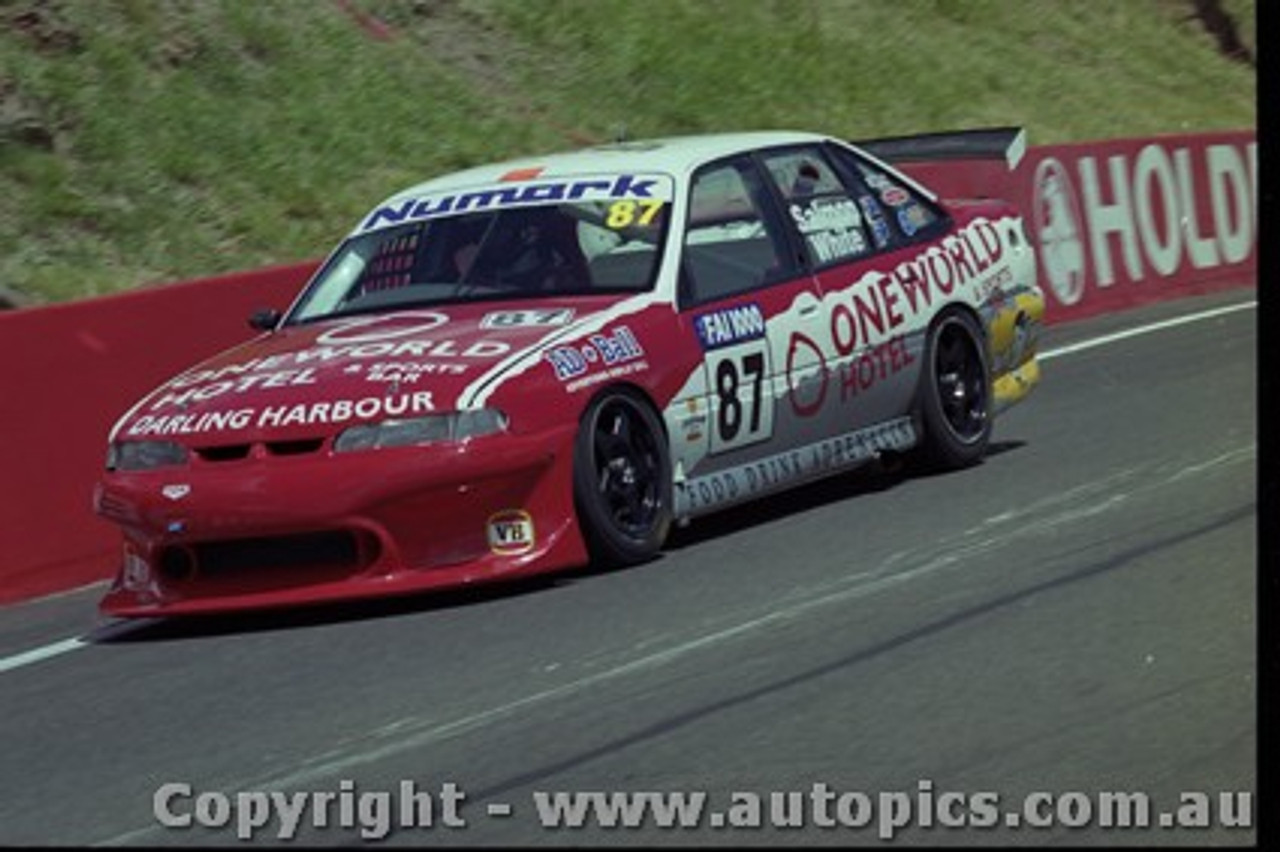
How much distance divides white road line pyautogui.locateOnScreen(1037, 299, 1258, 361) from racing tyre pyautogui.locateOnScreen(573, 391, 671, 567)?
23.5 feet

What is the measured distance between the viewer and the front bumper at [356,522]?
9.04 metres

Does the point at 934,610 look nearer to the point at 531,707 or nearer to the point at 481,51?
the point at 531,707

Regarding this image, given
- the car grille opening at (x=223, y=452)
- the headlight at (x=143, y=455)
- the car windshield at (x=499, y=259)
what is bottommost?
the headlight at (x=143, y=455)

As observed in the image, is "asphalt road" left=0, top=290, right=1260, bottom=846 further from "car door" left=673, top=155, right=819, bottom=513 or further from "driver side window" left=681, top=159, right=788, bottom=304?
"driver side window" left=681, top=159, right=788, bottom=304

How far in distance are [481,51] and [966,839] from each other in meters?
19.0

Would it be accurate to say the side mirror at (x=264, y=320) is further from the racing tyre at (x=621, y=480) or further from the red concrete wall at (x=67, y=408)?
the racing tyre at (x=621, y=480)

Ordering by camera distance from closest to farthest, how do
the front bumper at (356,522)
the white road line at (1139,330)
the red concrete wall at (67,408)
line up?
the front bumper at (356,522) → the red concrete wall at (67,408) → the white road line at (1139,330)

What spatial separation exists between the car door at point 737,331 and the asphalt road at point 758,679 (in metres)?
0.26


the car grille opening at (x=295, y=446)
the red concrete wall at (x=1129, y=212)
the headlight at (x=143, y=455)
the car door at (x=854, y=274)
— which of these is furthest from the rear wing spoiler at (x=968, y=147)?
the red concrete wall at (x=1129, y=212)

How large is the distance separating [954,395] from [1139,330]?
6.54 metres

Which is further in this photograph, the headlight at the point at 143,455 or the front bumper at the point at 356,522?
the headlight at the point at 143,455

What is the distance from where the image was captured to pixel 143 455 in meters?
9.48

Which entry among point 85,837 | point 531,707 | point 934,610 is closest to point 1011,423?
point 934,610

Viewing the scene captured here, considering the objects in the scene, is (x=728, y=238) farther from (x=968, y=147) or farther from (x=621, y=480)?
(x=968, y=147)
